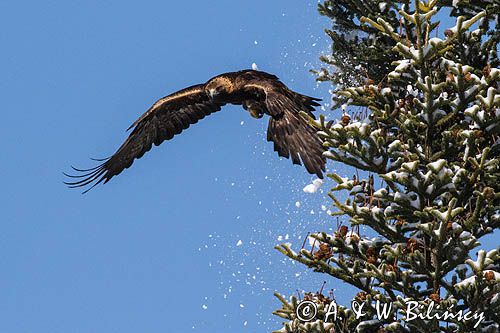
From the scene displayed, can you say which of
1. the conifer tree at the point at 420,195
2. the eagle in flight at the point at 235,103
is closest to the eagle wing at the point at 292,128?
the eagle in flight at the point at 235,103

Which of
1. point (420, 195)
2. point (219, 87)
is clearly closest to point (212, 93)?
point (219, 87)

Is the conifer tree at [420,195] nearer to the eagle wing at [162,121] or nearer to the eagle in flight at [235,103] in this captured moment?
the eagle in flight at [235,103]

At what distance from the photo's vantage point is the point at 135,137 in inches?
604

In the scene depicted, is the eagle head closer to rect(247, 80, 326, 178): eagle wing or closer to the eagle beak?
the eagle beak

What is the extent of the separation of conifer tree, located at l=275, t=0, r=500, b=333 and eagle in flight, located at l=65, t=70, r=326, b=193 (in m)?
2.67

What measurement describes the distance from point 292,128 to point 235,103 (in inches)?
67.7

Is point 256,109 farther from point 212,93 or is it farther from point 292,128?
point 292,128

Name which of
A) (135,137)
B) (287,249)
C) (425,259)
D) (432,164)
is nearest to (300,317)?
(287,249)

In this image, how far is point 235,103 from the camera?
14188mm

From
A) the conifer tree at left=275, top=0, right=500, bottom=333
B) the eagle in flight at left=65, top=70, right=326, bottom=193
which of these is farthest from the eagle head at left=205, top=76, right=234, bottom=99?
the conifer tree at left=275, top=0, right=500, bottom=333

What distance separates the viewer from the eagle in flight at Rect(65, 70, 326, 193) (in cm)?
1263

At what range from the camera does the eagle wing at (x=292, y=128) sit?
12.5 meters

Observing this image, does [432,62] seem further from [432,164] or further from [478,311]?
[478,311]

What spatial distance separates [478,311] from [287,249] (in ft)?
6.37
